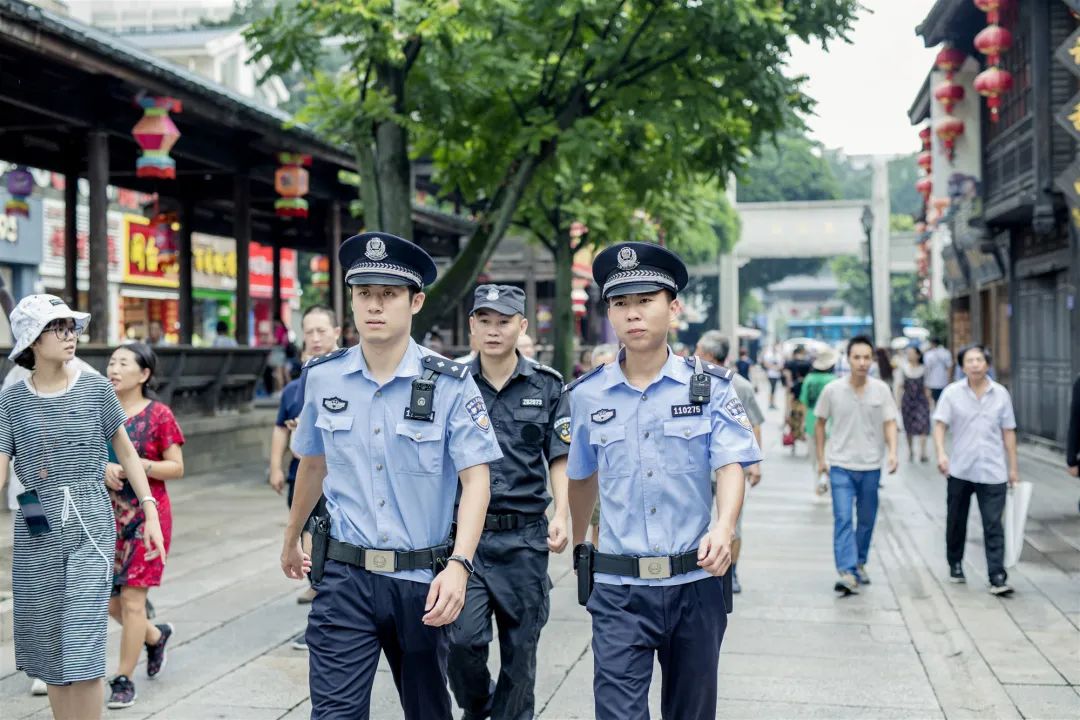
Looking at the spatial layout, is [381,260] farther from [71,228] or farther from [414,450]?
[71,228]

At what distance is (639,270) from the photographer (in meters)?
A: 4.35

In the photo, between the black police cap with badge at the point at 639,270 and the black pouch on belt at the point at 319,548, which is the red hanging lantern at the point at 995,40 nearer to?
the black police cap with badge at the point at 639,270

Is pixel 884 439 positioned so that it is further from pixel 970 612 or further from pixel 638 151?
pixel 638 151

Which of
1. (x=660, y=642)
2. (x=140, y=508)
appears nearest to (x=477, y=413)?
(x=660, y=642)

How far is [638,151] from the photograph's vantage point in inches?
619

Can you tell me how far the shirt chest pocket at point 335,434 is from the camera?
13.4ft

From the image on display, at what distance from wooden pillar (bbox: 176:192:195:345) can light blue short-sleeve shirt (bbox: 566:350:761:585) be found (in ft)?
57.9

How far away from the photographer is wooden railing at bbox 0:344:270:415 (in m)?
16.7

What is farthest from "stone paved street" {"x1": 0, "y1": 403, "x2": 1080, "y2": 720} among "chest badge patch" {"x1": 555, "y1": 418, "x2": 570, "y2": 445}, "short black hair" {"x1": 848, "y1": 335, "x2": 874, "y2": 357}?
"short black hair" {"x1": 848, "y1": 335, "x2": 874, "y2": 357}

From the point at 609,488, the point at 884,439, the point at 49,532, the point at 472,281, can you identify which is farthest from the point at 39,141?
the point at 609,488

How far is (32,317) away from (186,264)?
55.7ft

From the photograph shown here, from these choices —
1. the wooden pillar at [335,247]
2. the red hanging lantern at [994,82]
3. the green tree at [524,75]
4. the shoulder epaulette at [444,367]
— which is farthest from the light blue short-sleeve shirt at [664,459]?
the wooden pillar at [335,247]

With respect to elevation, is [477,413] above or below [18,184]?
below

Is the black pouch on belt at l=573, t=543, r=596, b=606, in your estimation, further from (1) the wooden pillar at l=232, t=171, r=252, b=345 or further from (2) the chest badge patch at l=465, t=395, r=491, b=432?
(1) the wooden pillar at l=232, t=171, r=252, b=345
